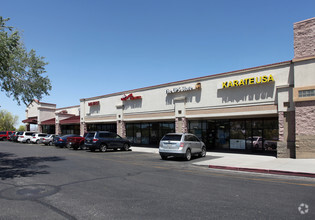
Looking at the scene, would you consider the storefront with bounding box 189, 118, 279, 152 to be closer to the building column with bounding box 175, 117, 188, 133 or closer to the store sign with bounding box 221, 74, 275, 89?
the building column with bounding box 175, 117, 188, 133

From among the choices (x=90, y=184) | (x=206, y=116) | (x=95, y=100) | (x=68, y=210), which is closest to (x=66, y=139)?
(x=95, y=100)

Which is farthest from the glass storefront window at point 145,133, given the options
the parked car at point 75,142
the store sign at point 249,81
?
the store sign at point 249,81

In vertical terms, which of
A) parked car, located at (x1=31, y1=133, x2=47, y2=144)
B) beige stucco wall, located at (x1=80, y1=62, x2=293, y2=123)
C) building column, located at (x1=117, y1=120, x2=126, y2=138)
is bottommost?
parked car, located at (x1=31, y1=133, x2=47, y2=144)

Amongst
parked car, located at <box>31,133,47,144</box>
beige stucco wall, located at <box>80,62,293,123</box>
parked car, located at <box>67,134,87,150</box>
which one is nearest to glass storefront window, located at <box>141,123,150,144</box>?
beige stucco wall, located at <box>80,62,293,123</box>

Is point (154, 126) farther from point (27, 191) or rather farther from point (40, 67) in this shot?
point (27, 191)

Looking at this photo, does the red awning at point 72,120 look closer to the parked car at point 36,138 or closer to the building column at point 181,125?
the parked car at point 36,138

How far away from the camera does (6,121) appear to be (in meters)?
76.7

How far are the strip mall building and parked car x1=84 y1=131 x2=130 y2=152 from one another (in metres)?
4.95

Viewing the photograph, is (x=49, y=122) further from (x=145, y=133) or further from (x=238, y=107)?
(x=238, y=107)

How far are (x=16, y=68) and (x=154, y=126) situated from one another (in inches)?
682

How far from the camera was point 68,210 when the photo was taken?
5523 mm

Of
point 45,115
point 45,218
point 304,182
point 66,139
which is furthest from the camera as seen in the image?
point 45,115

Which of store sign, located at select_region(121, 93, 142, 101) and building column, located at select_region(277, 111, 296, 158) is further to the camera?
store sign, located at select_region(121, 93, 142, 101)

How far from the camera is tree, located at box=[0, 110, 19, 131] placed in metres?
75.1
